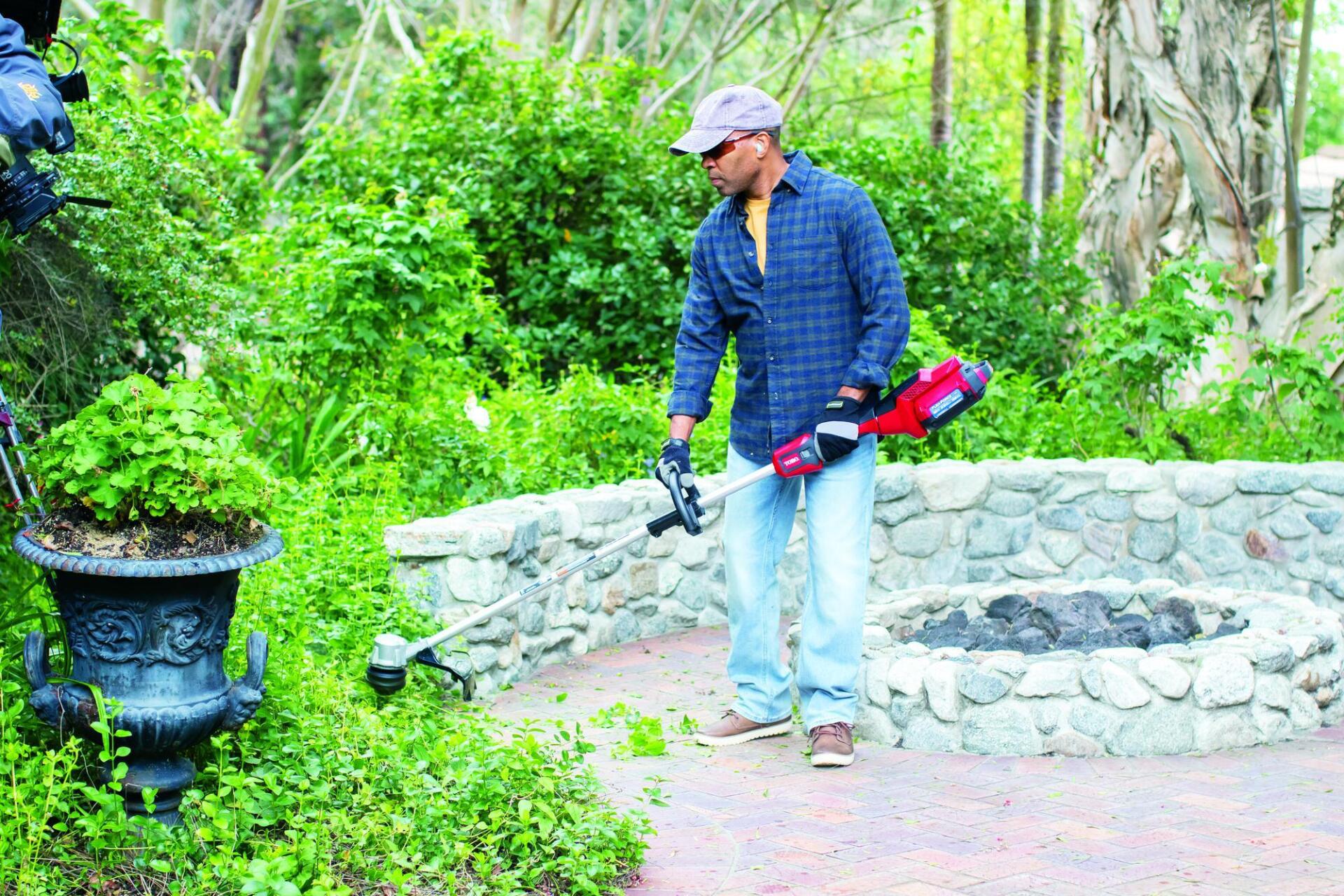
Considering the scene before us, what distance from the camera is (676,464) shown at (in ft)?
14.5

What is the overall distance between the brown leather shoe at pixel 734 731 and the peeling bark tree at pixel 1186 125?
6365 millimetres

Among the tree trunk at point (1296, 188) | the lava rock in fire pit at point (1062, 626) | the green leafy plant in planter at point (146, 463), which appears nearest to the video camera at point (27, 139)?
the green leafy plant in planter at point (146, 463)

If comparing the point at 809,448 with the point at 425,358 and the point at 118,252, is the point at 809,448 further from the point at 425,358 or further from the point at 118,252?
the point at 118,252

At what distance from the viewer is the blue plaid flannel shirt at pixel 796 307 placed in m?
4.38

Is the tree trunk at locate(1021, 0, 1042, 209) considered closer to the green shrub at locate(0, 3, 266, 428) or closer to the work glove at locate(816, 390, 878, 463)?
the green shrub at locate(0, 3, 266, 428)

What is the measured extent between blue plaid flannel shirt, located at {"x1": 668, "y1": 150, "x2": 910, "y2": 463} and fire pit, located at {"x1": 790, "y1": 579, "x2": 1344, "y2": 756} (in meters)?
0.96

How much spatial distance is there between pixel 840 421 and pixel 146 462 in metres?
2.06

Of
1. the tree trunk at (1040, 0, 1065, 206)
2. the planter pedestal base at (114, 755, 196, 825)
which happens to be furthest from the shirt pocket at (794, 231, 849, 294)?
the tree trunk at (1040, 0, 1065, 206)

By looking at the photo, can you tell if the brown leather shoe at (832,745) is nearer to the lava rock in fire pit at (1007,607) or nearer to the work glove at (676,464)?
the work glove at (676,464)

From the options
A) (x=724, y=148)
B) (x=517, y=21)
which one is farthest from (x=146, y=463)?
(x=517, y=21)

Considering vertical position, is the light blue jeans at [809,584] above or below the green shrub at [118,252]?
below

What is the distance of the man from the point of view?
4.38 m

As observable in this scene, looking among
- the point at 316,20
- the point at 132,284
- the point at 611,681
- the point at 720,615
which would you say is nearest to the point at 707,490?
the point at 720,615

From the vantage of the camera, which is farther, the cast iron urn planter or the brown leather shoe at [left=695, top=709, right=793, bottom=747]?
the brown leather shoe at [left=695, top=709, right=793, bottom=747]
